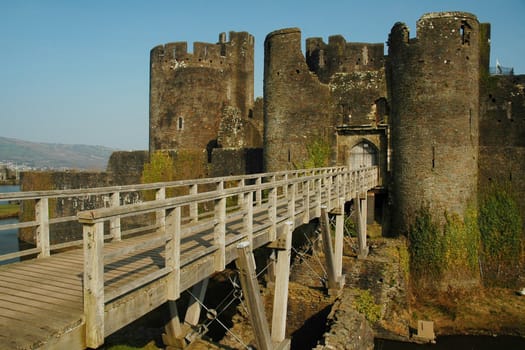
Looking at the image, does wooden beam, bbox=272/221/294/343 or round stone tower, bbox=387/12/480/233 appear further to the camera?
round stone tower, bbox=387/12/480/233

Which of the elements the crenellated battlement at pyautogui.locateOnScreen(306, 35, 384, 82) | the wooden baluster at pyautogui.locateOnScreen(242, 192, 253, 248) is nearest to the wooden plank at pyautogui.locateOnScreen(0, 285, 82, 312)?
the wooden baluster at pyautogui.locateOnScreen(242, 192, 253, 248)

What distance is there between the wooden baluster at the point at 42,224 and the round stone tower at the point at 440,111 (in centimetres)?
1249

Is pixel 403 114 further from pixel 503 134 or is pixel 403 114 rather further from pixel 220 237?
pixel 220 237

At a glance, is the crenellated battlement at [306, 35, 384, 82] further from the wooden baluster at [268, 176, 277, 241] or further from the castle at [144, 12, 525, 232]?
the wooden baluster at [268, 176, 277, 241]

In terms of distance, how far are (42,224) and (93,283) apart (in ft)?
9.30

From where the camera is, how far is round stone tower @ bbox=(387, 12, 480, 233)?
1495 centimetres

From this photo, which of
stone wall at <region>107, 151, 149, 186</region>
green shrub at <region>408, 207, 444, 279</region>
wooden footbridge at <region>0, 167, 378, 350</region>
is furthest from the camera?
stone wall at <region>107, 151, 149, 186</region>

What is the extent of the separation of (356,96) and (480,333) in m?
9.17

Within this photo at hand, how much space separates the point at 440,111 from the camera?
15.0m

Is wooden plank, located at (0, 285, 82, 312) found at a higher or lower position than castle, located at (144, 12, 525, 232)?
lower

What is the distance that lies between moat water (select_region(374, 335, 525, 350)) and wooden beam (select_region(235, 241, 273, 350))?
6262mm

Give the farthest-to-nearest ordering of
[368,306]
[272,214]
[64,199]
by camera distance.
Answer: [64,199]
[368,306]
[272,214]

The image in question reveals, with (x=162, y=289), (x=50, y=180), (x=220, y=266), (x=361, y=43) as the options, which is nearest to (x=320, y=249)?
(x=361, y=43)

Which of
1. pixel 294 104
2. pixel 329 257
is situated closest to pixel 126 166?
pixel 294 104
